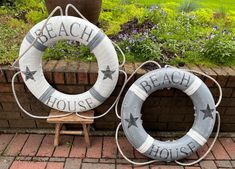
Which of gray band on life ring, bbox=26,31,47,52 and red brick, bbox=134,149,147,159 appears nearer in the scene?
gray band on life ring, bbox=26,31,47,52

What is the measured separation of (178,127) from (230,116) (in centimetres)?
53

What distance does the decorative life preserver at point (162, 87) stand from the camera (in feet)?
7.00

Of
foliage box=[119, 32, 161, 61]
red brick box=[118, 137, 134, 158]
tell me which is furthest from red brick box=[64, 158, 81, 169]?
foliage box=[119, 32, 161, 61]

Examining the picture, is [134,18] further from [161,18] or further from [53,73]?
[53,73]

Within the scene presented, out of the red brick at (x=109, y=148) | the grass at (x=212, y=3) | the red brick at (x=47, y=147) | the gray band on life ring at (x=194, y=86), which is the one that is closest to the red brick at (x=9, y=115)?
the red brick at (x=47, y=147)

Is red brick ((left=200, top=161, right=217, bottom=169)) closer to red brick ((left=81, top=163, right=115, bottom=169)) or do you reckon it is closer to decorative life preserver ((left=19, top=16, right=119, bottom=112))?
red brick ((left=81, top=163, right=115, bottom=169))

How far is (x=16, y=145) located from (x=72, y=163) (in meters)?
0.60

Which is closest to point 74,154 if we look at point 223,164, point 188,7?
point 223,164

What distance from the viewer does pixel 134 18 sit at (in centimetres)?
349

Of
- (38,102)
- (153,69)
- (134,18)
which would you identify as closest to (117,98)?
(153,69)

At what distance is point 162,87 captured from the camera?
85.3 inches

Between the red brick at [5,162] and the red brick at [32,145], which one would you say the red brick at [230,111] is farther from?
the red brick at [5,162]

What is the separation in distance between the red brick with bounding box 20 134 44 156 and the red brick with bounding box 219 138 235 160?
182 centimetres

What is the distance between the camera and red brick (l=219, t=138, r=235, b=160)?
7.92ft
